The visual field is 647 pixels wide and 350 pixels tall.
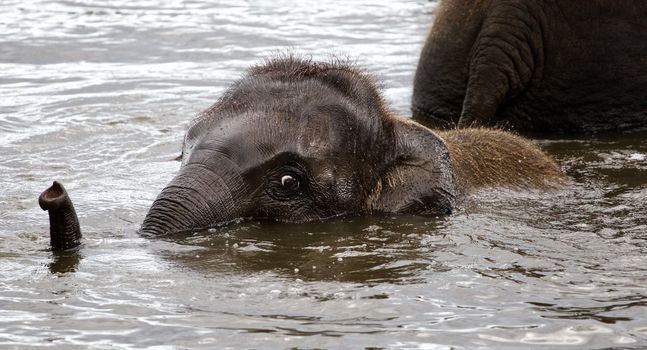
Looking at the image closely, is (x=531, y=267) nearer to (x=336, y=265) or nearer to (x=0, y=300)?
(x=336, y=265)

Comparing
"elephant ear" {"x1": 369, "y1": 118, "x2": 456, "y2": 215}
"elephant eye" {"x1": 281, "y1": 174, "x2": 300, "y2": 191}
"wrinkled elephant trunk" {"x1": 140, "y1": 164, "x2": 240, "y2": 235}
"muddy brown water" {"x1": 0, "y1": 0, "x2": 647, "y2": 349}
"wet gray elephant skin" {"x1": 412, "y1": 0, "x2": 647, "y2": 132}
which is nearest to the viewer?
"muddy brown water" {"x1": 0, "y1": 0, "x2": 647, "y2": 349}

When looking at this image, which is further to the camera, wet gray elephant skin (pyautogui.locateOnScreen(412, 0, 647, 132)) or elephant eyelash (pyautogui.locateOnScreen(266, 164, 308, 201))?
wet gray elephant skin (pyautogui.locateOnScreen(412, 0, 647, 132))

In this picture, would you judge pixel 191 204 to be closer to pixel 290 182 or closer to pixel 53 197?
pixel 290 182

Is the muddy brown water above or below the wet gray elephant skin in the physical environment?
below

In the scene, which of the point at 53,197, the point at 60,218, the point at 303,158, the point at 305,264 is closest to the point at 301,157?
the point at 303,158

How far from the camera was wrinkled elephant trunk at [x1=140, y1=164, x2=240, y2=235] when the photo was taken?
8273mm

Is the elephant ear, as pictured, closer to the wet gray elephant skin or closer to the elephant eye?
the elephant eye

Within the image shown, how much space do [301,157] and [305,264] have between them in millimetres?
1007

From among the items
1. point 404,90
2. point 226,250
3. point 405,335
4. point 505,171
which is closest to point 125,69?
point 404,90

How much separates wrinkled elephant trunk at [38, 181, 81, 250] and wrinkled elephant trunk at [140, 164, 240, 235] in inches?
19.0

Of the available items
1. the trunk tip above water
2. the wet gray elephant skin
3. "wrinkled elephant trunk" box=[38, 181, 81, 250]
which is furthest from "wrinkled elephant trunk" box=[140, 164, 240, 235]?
the wet gray elephant skin

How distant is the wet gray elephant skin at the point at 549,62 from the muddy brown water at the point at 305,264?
394mm

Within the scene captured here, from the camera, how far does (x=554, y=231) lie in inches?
346

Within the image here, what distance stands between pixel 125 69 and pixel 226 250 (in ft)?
27.5
